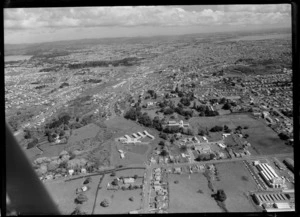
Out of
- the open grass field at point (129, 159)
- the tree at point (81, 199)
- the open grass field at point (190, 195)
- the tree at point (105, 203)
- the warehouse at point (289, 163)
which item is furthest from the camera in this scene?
the open grass field at point (129, 159)

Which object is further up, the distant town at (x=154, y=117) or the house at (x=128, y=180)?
the distant town at (x=154, y=117)

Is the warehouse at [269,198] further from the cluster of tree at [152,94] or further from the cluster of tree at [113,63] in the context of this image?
the cluster of tree at [113,63]

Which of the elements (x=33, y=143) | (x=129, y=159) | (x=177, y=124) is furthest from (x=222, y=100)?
(x=33, y=143)

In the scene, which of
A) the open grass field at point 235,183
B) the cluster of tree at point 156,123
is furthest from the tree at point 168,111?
the open grass field at point 235,183

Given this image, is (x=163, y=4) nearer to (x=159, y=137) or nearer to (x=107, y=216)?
(x=159, y=137)

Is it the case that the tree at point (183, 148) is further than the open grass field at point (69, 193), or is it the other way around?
the tree at point (183, 148)

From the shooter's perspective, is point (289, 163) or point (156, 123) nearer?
point (289, 163)

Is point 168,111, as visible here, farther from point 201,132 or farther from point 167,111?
point 201,132
